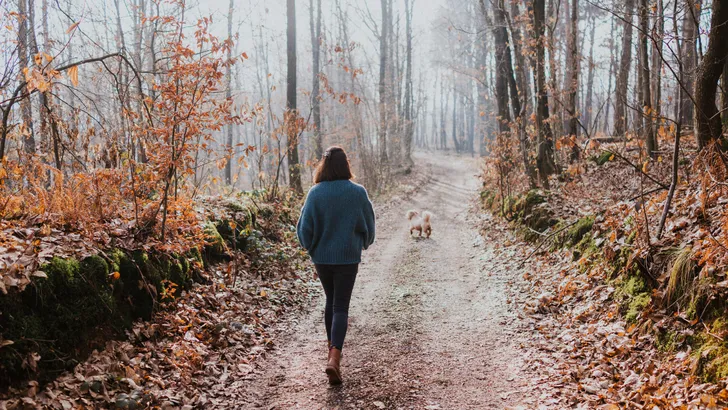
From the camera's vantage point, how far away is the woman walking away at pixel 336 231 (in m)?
4.39

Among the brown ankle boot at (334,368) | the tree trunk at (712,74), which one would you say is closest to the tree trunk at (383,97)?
the tree trunk at (712,74)

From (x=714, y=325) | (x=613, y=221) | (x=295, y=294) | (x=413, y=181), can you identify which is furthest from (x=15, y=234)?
(x=413, y=181)

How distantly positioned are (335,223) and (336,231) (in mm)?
80

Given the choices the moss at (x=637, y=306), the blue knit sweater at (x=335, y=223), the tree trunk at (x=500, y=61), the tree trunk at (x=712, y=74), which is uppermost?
the tree trunk at (x=500, y=61)

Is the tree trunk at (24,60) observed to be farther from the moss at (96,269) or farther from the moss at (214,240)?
the moss at (214,240)

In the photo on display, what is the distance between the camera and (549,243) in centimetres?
795

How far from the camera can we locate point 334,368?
4266mm

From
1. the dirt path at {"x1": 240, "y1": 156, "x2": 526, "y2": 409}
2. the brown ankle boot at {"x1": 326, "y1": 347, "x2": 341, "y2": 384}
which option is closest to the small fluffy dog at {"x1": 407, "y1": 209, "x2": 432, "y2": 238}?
the dirt path at {"x1": 240, "y1": 156, "x2": 526, "y2": 409}

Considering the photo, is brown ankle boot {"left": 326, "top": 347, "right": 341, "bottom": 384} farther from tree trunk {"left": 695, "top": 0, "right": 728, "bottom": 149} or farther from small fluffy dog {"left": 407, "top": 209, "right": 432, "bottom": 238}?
small fluffy dog {"left": 407, "top": 209, "right": 432, "bottom": 238}

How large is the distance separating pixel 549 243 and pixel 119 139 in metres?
7.39

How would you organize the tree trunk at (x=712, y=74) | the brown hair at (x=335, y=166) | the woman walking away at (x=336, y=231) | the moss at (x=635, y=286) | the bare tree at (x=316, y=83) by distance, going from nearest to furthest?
the woman walking away at (x=336, y=231), the brown hair at (x=335, y=166), the moss at (x=635, y=286), the tree trunk at (x=712, y=74), the bare tree at (x=316, y=83)

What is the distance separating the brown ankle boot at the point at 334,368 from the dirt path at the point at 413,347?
3.9 inches

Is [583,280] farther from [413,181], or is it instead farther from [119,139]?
[413,181]

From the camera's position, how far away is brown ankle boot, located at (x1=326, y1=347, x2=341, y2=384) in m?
4.28
